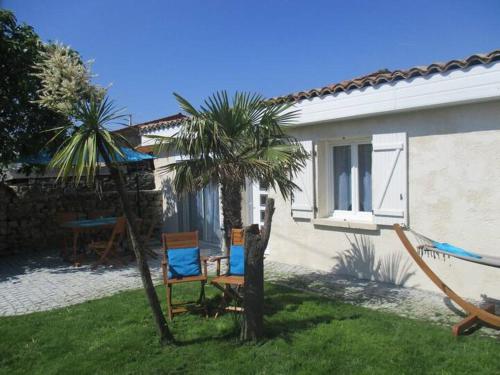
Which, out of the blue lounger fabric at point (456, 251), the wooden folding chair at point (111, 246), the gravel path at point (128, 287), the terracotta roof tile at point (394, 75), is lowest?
the gravel path at point (128, 287)

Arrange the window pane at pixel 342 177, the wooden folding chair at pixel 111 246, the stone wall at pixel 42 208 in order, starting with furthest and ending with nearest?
1. the stone wall at pixel 42 208
2. the wooden folding chair at pixel 111 246
3. the window pane at pixel 342 177

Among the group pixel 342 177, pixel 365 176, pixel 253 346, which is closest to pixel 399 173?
pixel 365 176

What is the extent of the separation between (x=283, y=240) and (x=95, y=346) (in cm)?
480

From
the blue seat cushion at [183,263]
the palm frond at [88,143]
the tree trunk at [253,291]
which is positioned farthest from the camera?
the blue seat cushion at [183,263]

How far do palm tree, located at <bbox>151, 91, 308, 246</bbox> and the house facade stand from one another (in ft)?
5.59

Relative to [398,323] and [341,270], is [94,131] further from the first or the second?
[341,270]

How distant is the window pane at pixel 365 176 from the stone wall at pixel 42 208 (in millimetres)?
6360

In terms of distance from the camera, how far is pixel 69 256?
1002 cm

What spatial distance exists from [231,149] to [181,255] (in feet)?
5.22

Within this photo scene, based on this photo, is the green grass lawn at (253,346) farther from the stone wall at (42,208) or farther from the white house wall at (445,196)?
the stone wall at (42,208)

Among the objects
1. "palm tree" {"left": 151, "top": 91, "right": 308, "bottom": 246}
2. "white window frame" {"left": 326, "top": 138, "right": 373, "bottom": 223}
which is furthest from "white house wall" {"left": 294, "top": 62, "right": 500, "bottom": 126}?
"palm tree" {"left": 151, "top": 91, "right": 308, "bottom": 246}

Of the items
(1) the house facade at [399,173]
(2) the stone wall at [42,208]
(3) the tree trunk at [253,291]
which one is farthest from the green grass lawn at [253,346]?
(2) the stone wall at [42,208]

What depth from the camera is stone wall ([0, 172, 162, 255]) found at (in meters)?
11.2

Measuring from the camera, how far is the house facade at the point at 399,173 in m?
5.75
